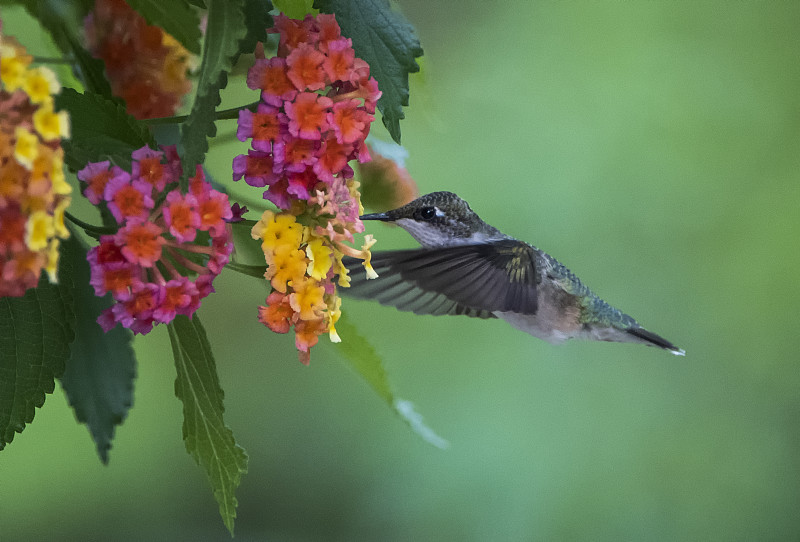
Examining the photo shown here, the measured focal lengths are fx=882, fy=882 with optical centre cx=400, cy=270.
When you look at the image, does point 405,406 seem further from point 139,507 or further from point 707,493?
point 707,493

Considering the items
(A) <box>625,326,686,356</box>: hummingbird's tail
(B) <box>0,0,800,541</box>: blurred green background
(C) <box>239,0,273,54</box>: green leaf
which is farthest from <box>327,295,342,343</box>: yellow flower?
(B) <box>0,0,800,541</box>: blurred green background

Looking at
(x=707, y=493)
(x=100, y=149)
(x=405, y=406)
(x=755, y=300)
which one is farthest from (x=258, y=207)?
(x=755, y=300)

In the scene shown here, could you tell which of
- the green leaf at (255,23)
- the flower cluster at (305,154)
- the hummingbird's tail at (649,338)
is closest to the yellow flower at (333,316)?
the flower cluster at (305,154)

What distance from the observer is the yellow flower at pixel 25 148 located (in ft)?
1.64

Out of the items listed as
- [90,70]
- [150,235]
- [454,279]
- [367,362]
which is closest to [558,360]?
[454,279]

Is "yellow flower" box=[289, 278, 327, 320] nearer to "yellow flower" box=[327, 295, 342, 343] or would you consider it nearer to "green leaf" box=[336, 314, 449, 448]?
"yellow flower" box=[327, 295, 342, 343]

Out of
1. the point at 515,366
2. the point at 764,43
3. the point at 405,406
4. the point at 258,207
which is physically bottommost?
the point at 515,366

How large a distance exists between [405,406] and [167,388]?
1.74 meters

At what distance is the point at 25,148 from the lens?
504 millimetres

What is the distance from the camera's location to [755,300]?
2986 mm

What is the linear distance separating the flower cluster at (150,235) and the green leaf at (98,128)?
1.0 inches

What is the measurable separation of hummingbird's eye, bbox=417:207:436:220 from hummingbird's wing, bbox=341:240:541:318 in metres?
0.05

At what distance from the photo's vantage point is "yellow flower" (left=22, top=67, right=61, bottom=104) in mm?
509

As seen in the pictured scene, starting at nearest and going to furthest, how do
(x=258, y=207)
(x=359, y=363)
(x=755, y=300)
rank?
(x=258, y=207)
(x=359, y=363)
(x=755, y=300)
